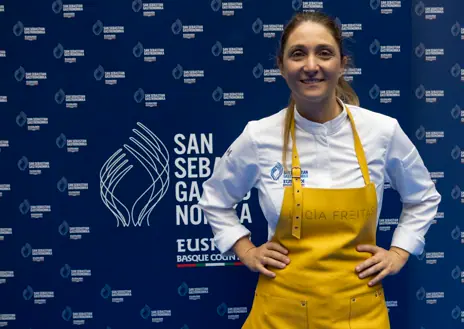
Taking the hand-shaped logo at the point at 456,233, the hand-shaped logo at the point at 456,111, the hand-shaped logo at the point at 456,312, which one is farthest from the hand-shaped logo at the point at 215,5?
the hand-shaped logo at the point at 456,312

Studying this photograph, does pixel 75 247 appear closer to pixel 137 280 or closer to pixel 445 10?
pixel 137 280

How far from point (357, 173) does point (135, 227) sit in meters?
1.14

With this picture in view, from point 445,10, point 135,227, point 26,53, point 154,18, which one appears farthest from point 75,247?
point 445,10

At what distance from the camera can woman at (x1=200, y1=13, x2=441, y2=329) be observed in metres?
1.44

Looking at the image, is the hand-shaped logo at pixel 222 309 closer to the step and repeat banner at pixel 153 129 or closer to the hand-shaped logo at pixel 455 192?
the step and repeat banner at pixel 153 129

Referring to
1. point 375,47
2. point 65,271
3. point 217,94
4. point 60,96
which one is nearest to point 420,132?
point 375,47

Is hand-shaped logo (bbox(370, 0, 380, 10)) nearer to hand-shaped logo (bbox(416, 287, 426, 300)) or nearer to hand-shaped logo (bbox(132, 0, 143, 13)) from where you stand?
hand-shaped logo (bbox(132, 0, 143, 13))

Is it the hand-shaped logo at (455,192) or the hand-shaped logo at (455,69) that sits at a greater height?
the hand-shaped logo at (455,69)

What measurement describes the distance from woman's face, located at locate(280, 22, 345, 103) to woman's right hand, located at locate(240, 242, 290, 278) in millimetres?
425

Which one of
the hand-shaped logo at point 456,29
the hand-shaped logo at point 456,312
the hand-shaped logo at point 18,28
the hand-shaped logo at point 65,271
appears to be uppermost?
the hand-shaped logo at point 18,28

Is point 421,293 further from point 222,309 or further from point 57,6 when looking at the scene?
point 57,6

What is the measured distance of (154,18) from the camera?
7.25 feet

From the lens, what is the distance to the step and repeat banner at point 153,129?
222 cm

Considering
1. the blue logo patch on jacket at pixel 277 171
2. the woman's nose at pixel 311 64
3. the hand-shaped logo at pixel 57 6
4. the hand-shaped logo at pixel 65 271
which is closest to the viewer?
the woman's nose at pixel 311 64
